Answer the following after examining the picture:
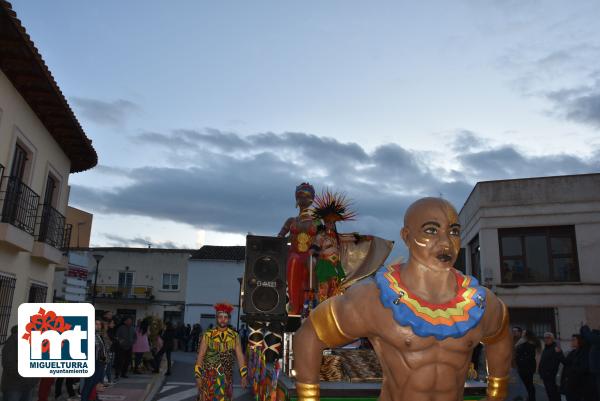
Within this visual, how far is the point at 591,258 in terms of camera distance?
1672 centimetres

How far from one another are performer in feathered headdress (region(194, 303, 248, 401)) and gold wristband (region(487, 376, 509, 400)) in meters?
3.85

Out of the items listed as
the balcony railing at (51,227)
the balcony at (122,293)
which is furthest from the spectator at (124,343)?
the balcony at (122,293)

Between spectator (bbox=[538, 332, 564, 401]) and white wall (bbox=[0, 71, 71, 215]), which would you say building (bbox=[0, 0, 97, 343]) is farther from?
spectator (bbox=[538, 332, 564, 401])

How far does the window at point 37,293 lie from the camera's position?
13109mm

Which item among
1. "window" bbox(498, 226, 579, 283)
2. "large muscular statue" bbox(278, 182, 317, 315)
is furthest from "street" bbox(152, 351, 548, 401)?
"window" bbox(498, 226, 579, 283)

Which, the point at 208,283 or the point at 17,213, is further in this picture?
the point at 208,283

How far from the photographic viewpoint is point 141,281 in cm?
3856

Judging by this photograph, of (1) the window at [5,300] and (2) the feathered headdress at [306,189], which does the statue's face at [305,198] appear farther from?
(1) the window at [5,300]

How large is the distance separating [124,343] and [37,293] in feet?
9.08

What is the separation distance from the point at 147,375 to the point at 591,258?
48.6 feet

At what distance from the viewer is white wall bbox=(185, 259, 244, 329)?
38438mm

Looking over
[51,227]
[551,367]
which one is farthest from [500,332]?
[51,227]

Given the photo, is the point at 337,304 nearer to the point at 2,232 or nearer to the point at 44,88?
the point at 2,232

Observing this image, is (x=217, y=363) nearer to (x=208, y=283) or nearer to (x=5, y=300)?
(x=5, y=300)
